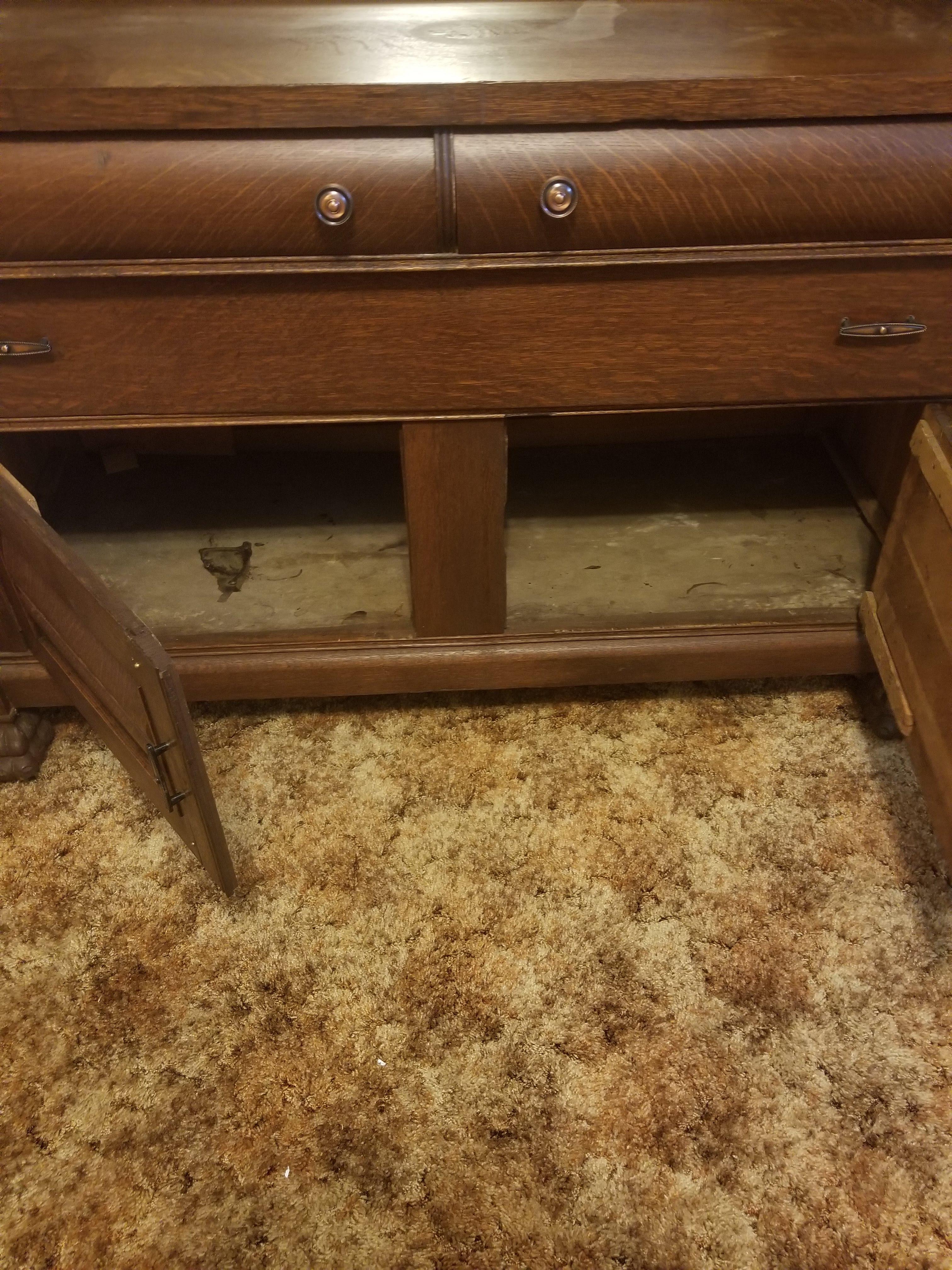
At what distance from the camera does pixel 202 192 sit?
826mm

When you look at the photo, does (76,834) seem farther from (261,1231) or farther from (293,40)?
(293,40)

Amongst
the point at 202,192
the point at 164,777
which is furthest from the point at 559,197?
the point at 164,777

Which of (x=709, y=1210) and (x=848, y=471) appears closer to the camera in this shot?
(x=709, y=1210)

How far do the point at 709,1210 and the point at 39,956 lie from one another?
2.38 feet

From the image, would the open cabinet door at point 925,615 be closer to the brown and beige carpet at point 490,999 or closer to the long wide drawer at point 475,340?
the long wide drawer at point 475,340

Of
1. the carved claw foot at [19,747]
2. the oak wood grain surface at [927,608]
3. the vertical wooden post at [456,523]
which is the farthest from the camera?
the carved claw foot at [19,747]

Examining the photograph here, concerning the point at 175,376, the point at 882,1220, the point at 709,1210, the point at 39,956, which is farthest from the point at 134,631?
the point at 882,1220

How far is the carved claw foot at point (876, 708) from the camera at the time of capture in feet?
3.91

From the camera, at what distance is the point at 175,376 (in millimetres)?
929

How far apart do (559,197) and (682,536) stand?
59 cm

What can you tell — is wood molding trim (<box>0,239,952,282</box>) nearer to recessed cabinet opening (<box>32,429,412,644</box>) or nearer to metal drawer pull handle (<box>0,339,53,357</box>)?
metal drawer pull handle (<box>0,339,53,357</box>)

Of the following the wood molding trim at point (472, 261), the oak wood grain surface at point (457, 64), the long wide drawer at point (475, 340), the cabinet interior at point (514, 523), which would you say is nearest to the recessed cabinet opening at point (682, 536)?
the cabinet interior at point (514, 523)

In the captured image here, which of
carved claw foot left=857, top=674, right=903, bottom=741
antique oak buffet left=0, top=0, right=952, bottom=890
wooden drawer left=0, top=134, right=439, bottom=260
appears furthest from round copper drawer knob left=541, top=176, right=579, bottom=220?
carved claw foot left=857, top=674, right=903, bottom=741

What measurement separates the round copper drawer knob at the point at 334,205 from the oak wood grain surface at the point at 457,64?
54 millimetres
